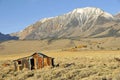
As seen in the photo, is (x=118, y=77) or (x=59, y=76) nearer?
(x=118, y=77)

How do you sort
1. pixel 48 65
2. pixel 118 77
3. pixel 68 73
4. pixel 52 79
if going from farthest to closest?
pixel 48 65, pixel 68 73, pixel 52 79, pixel 118 77

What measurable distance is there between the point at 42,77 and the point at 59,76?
5.74 feet

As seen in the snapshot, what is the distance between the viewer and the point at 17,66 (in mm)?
44438

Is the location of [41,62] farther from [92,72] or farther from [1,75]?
[92,72]

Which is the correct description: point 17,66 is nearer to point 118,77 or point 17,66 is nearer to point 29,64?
point 29,64

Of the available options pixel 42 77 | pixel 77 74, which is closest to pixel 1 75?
pixel 42 77

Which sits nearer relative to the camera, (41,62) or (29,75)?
(29,75)

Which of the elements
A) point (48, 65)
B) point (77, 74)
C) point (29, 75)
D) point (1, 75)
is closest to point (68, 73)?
point (77, 74)

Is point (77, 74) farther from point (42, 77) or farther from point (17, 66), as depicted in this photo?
point (17, 66)

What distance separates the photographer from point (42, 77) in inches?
1273

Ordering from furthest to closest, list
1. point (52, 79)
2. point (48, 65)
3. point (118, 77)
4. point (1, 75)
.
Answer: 1. point (48, 65)
2. point (1, 75)
3. point (52, 79)
4. point (118, 77)

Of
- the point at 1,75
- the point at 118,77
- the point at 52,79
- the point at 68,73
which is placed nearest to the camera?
the point at 118,77

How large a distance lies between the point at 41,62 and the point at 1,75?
8.38 metres

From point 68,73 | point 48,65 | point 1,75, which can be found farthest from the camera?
point 48,65
